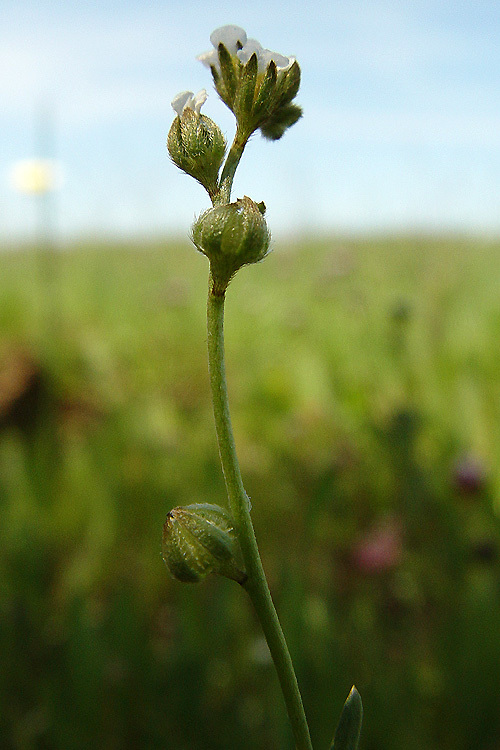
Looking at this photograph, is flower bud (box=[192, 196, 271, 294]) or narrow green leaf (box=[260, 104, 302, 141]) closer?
flower bud (box=[192, 196, 271, 294])

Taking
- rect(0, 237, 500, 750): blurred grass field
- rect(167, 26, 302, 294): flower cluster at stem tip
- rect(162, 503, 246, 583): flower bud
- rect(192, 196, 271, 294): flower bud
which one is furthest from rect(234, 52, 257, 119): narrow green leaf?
rect(0, 237, 500, 750): blurred grass field

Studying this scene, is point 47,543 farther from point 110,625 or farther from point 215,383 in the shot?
point 215,383

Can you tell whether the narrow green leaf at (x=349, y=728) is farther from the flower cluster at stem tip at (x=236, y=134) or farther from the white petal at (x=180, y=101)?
the white petal at (x=180, y=101)

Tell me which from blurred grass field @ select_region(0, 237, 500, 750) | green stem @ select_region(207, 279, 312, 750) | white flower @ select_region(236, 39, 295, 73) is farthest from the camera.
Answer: blurred grass field @ select_region(0, 237, 500, 750)

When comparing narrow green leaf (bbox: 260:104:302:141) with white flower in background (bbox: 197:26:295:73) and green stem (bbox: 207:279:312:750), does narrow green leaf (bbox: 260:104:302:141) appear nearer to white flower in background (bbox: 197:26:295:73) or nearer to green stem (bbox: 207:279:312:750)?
white flower in background (bbox: 197:26:295:73)

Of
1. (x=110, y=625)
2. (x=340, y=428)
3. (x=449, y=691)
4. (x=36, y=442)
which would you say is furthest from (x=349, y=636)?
(x=36, y=442)

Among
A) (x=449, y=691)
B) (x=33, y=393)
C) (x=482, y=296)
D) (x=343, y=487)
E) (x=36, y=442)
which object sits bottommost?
(x=449, y=691)
